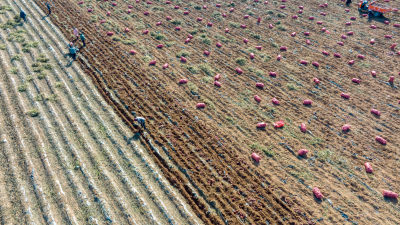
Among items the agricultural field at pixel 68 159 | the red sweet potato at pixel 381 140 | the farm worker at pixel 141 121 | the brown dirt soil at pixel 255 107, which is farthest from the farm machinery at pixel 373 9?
the agricultural field at pixel 68 159

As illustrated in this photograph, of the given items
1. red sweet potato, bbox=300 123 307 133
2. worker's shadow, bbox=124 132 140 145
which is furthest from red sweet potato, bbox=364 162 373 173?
worker's shadow, bbox=124 132 140 145

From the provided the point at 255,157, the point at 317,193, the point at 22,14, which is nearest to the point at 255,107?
the point at 255,157

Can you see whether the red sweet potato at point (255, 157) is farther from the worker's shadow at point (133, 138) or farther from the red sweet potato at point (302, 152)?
the worker's shadow at point (133, 138)

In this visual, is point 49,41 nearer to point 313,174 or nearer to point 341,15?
point 313,174

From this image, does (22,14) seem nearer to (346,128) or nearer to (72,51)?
(72,51)

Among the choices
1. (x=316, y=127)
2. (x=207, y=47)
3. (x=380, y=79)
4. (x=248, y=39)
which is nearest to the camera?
(x=316, y=127)

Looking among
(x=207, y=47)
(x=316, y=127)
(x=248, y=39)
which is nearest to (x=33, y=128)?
(x=207, y=47)
